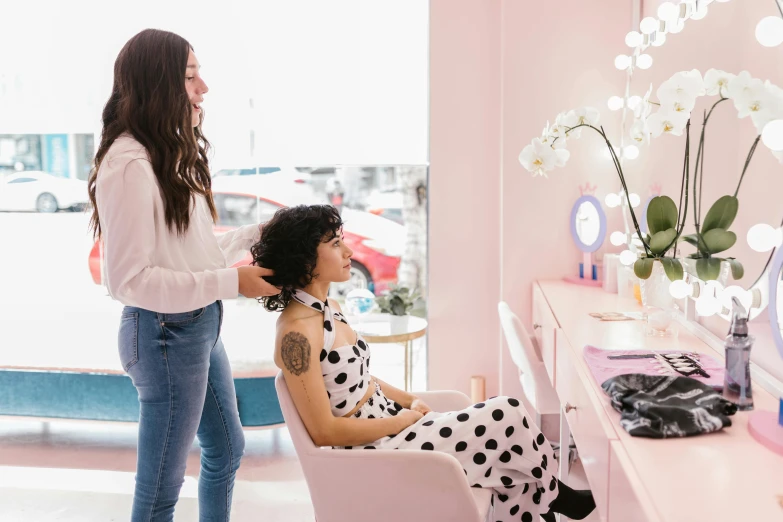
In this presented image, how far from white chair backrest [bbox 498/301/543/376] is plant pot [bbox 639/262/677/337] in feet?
1.35

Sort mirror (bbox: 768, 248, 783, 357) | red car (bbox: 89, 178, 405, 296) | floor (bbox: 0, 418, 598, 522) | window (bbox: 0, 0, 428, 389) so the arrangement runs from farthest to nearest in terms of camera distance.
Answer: red car (bbox: 89, 178, 405, 296)
window (bbox: 0, 0, 428, 389)
floor (bbox: 0, 418, 598, 522)
mirror (bbox: 768, 248, 783, 357)

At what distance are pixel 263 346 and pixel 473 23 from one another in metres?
1.63

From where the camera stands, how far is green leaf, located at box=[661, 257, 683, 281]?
1774mm

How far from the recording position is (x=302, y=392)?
1551 mm

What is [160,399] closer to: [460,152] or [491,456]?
[491,456]

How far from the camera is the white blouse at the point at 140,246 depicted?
151 cm

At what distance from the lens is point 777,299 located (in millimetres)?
1466

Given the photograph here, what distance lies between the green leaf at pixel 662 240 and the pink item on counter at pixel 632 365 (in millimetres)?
259

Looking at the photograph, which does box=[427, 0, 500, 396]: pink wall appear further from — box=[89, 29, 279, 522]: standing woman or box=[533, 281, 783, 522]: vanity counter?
box=[89, 29, 279, 522]: standing woman

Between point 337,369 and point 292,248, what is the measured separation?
11.5 inches

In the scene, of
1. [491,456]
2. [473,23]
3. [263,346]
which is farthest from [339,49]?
[491,456]

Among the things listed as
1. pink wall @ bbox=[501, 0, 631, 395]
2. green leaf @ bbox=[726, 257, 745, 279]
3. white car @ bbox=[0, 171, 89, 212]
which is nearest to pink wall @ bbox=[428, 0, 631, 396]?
pink wall @ bbox=[501, 0, 631, 395]

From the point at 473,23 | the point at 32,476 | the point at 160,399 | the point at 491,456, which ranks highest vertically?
the point at 473,23

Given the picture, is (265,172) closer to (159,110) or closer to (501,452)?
(159,110)
